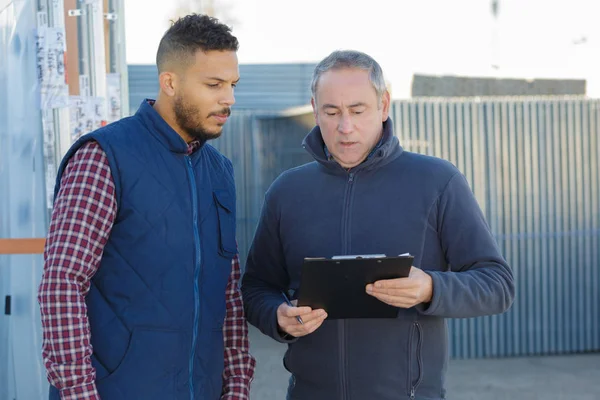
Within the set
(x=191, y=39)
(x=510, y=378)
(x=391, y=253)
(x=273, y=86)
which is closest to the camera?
(x=191, y=39)

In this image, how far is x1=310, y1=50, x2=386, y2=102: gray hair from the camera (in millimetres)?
3104

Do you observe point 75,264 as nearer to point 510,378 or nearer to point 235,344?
point 235,344

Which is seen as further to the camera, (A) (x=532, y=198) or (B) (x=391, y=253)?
(A) (x=532, y=198)

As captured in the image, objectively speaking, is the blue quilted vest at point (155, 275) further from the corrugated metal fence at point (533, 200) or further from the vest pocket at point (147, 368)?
the corrugated metal fence at point (533, 200)

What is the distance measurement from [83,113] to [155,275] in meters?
1.59

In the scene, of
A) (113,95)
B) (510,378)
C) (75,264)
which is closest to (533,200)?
(510,378)

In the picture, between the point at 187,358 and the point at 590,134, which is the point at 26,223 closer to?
the point at 187,358

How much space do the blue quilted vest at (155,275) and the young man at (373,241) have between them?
33 cm

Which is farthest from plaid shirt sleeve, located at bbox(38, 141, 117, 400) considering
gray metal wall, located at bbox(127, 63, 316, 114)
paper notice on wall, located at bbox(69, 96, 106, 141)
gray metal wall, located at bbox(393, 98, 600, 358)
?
gray metal wall, located at bbox(127, 63, 316, 114)

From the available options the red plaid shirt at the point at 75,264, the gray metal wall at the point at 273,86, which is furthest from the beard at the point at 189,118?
the gray metal wall at the point at 273,86

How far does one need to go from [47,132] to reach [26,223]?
1.44 feet

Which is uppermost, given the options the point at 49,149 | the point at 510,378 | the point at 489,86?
the point at 489,86

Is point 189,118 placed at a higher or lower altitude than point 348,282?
higher

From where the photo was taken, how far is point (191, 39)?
2.88 meters
